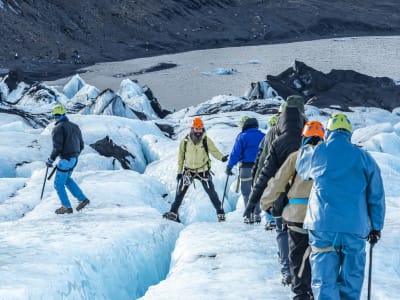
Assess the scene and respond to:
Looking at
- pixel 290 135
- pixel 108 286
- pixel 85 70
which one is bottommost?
pixel 108 286

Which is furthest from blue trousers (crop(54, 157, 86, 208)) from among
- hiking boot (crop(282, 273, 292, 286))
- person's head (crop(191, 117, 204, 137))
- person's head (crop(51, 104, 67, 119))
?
hiking boot (crop(282, 273, 292, 286))

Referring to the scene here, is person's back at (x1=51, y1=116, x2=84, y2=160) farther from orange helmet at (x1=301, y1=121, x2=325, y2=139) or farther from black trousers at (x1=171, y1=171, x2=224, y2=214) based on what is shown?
orange helmet at (x1=301, y1=121, x2=325, y2=139)

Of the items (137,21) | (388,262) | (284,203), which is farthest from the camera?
(137,21)

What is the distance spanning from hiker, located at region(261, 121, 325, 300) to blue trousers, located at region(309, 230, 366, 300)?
13.0 inches

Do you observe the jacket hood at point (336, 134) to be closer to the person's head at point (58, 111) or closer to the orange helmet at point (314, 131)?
the orange helmet at point (314, 131)

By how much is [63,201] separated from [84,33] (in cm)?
8173

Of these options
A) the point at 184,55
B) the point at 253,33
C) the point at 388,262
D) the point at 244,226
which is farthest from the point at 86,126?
the point at 253,33

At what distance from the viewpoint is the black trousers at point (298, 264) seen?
5195 mm

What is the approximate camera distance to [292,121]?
5.85 metres

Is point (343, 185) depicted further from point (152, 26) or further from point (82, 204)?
point (152, 26)

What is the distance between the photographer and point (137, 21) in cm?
10000

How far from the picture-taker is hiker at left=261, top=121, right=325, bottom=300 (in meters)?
5.11

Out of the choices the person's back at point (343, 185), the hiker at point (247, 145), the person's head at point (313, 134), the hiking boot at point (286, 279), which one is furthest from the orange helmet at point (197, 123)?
the person's back at point (343, 185)

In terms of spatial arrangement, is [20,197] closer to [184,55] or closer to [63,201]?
[63,201]
